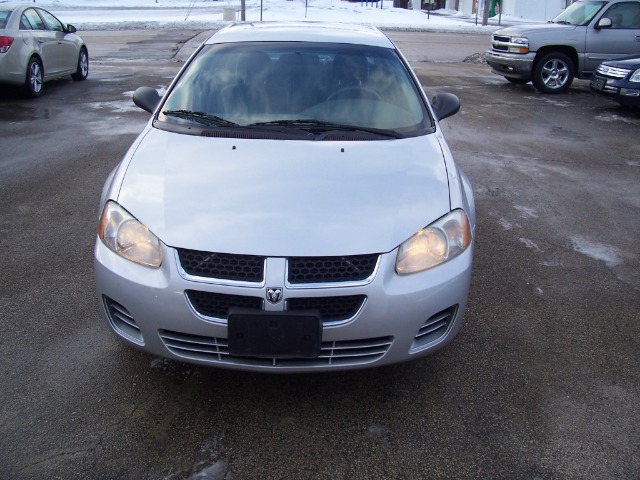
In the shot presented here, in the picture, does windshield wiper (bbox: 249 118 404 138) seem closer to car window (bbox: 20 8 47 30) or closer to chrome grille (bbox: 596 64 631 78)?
chrome grille (bbox: 596 64 631 78)

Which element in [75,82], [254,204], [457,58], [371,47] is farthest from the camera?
[457,58]

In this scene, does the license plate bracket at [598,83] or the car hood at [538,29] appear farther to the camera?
the car hood at [538,29]

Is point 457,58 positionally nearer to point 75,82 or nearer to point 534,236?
point 75,82

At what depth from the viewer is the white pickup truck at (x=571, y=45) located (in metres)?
12.7

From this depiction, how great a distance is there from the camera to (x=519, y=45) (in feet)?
Result: 42.2

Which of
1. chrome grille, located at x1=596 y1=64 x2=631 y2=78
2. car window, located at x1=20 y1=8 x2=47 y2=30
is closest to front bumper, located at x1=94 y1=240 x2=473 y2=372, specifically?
chrome grille, located at x1=596 y1=64 x2=631 y2=78

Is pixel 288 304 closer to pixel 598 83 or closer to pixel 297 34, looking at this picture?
pixel 297 34

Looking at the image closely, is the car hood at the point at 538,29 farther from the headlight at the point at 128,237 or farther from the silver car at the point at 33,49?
the headlight at the point at 128,237

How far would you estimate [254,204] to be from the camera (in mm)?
2979

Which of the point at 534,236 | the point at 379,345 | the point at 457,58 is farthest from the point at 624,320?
the point at 457,58

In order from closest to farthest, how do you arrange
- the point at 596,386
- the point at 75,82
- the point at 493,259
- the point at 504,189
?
1. the point at 596,386
2. the point at 493,259
3. the point at 504,189
4. the point at 75,82

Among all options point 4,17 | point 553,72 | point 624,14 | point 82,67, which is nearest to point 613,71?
point 553,72

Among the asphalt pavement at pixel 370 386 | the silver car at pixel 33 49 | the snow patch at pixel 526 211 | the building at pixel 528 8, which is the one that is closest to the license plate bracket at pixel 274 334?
the asphalt pavement at pixel 370 386

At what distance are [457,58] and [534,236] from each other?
15101 millimetres
